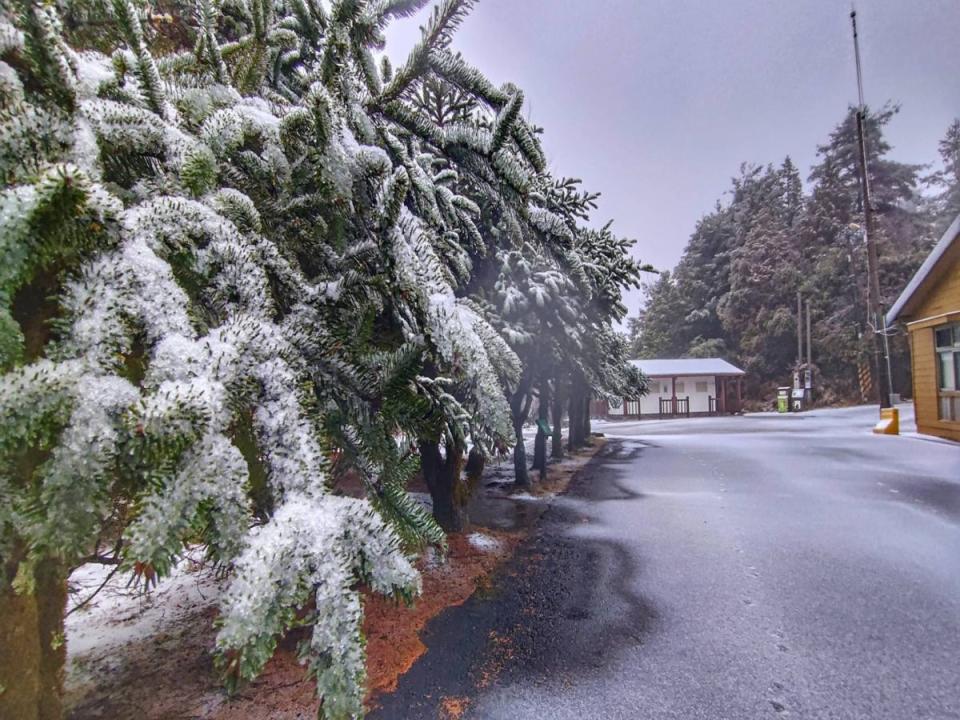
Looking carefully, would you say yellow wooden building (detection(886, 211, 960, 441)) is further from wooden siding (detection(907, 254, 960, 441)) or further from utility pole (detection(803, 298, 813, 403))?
utility pole (detection(803, 298, 813, 403))

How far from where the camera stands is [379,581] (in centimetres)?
60

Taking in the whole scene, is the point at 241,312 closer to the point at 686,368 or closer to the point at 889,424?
the point at 889,424

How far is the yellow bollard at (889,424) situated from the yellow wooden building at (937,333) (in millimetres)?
586

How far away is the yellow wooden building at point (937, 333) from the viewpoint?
1232 centimetres

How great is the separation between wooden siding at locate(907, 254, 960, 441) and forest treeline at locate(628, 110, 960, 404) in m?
18.6

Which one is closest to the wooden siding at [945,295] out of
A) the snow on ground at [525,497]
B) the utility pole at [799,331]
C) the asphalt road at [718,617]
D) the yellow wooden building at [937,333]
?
the yellow wooden building at [937,333]

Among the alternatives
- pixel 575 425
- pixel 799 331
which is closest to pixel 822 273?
pixel 799 331

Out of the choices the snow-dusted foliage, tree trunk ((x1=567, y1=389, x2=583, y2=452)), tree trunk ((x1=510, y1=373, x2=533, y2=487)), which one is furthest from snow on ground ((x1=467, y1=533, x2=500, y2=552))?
tree trunk ((x1=567, y1=389, x2=583, y2=452))

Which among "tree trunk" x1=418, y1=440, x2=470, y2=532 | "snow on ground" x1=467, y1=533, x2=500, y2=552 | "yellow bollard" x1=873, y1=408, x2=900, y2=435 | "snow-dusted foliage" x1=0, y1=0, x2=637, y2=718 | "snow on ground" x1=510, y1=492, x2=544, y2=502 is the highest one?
"snow-dusted foliage" x1=0, y1=0, x2=637, y2=718

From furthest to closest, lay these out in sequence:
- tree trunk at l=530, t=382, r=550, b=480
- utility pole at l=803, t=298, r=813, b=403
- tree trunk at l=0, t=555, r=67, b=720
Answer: utility pole at l=803, t=298, r=813, b=403, tree trunk at l=530, t=382, r=550, b=480, tree trunk at l=0, t=555, r=67, b=720

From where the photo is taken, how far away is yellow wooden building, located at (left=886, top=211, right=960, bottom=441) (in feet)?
40.4

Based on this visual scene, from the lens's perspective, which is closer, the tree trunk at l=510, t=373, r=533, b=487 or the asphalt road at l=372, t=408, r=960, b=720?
the asphalt road at l=372, t=408, r=960, b=720

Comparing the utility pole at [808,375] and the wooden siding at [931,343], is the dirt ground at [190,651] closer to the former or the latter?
the wooden siding at [931,343]

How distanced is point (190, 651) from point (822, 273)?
39.7m
